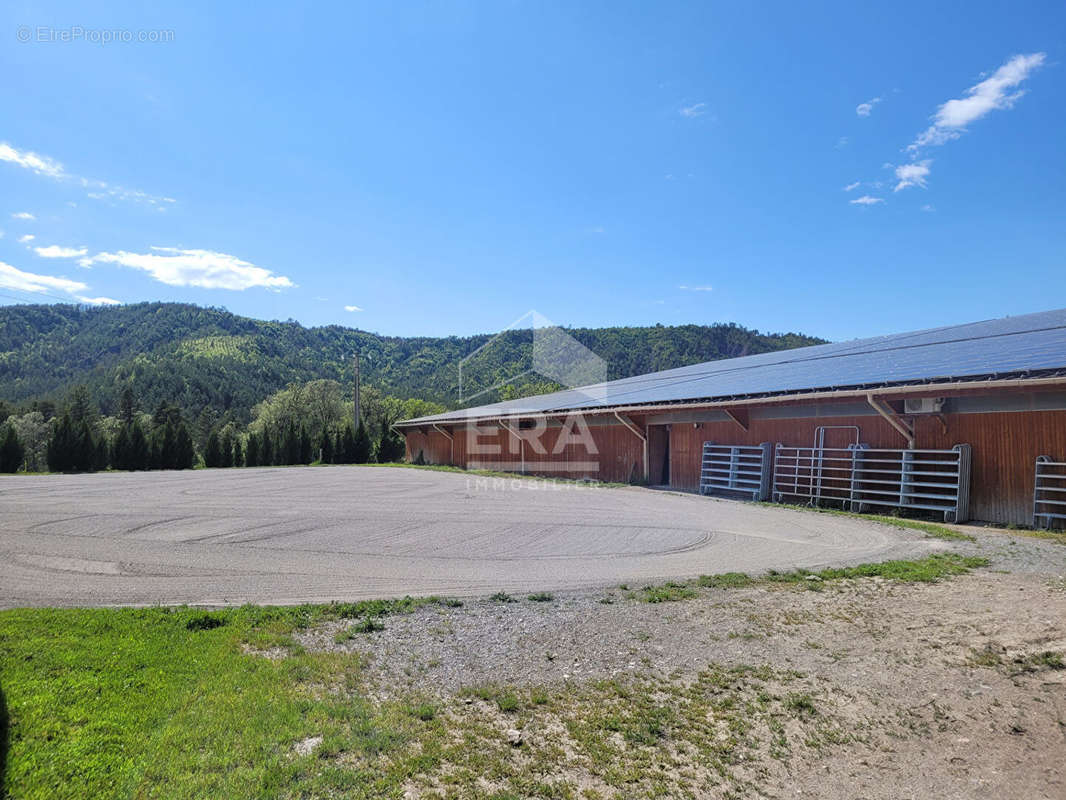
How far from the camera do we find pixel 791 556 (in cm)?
799

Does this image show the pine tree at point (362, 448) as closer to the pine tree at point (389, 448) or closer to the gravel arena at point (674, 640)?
the pine tree at point (389, 448)

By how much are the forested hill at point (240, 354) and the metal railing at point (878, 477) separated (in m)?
58.5

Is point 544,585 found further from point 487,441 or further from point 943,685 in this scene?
point 487,441

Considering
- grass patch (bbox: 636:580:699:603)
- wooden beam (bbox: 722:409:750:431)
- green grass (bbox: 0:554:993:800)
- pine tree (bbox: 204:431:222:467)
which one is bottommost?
pine tree (bbox: 204:431:222:467)

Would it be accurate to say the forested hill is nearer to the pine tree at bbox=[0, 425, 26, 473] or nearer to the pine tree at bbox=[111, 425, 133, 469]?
the pine tree at bbox=[111, 425, 133, 469]

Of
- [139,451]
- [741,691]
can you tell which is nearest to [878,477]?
[741,691]

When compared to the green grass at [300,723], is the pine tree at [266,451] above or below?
below

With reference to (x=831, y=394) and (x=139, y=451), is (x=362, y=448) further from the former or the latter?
(x=831, y=394)

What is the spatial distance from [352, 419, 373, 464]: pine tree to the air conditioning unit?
39.9m

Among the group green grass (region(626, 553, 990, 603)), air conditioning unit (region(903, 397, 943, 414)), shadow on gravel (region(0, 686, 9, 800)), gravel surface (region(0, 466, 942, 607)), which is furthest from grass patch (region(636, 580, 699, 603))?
air conditioning unit (region(903, 397, 943, 414))

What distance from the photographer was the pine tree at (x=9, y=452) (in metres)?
33.9

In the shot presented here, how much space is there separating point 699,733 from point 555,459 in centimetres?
2203

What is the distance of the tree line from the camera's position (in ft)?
117

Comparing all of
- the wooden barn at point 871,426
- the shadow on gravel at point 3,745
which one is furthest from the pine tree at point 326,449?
the shadow on gravel at point 3,745
